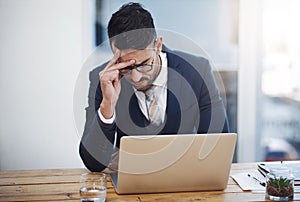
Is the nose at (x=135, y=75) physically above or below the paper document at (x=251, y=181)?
above

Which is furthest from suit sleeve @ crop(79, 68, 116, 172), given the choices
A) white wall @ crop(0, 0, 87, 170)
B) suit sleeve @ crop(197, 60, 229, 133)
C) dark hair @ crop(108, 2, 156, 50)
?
white wall @ crop(0, 0, 87, 170)

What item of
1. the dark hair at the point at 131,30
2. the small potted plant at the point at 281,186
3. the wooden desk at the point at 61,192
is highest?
the dark hair at the point at 131,30

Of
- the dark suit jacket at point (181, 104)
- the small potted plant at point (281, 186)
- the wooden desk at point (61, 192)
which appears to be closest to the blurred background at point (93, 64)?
the dark suit jacket at point (181, 104)

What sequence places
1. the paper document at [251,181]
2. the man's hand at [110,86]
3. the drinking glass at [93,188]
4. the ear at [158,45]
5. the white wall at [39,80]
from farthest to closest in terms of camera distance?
the white wall at [39,80], the ear at [158,45], the man's hand at [110,86], the paper document at [251,181], the drinking glass at [93,188]

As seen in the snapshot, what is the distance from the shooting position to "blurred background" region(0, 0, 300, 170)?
9.55ft

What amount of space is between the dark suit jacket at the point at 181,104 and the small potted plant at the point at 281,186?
1.53 ft

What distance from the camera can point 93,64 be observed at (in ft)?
8.98

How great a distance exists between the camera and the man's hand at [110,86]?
76.6 inches

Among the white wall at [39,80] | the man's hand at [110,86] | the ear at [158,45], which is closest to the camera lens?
the man's hand at [110,86]

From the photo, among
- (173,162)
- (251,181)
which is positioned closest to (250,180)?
(251,181)

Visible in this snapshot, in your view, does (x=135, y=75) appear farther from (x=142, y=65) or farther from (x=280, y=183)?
(x=280, y=183)

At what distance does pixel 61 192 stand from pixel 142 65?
24.5 inches

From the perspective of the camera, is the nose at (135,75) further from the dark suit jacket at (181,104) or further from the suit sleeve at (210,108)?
the suit sleeve at (210,108)

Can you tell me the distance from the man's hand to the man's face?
0.10 feet
